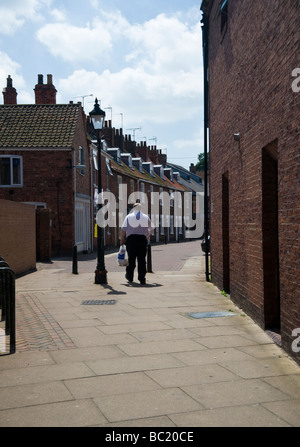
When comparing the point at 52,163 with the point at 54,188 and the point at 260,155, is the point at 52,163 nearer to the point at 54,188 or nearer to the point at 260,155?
the point at 54,188

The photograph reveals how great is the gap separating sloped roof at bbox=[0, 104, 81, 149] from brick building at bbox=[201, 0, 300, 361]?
1615 cm

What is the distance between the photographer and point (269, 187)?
23.5 ft

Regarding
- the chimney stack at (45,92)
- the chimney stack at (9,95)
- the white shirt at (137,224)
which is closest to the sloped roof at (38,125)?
the chimney stack at (45,92)

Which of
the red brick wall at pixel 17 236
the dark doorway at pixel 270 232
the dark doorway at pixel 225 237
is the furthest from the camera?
the red brick wall at pixel 17 236

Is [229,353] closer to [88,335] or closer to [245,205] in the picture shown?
[88,335]

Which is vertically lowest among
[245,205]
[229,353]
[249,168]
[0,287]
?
[229,353]

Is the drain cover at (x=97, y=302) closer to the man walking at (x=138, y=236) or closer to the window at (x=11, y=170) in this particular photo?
the man walking at (x=138, y=236)

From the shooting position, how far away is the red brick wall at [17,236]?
13852 mm

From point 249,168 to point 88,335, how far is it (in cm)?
343

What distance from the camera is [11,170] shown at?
26.5 metres

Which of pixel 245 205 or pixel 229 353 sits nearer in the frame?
pixel 229 353

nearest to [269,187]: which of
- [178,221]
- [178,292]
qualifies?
[178,292]

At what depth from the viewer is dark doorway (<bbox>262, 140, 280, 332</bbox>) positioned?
280 inches

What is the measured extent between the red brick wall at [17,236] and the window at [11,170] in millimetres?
9492
